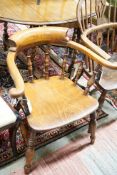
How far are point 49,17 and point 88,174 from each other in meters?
1.27

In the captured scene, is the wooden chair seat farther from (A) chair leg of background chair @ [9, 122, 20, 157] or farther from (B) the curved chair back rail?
(B) the curved chair back rail

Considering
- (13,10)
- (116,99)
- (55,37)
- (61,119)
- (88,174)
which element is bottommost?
(88,174)

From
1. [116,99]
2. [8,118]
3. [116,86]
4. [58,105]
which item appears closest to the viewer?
[8,118]

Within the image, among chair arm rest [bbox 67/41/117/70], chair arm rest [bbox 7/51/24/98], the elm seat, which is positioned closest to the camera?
chair arm rest [bbox 7/51/24/98]

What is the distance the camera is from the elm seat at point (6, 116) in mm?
1435

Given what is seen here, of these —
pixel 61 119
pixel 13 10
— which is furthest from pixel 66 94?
pixel 13 10

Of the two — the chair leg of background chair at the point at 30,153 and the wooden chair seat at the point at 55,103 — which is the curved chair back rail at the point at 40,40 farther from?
the chair leg of background chair at the point at 30,153

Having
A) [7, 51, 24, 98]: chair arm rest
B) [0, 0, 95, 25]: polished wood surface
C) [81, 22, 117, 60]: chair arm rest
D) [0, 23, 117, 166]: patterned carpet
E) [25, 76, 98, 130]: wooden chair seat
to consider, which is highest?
[0, 0, 95, 25]: polished wood surface

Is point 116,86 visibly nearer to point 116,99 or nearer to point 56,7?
point 116,99

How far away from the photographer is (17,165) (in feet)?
5.80

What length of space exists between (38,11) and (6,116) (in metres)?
1.04

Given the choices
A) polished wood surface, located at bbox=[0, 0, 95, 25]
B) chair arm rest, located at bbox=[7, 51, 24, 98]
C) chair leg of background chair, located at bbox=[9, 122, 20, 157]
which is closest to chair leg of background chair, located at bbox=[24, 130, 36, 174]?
chair leg of background chair, located at bbox=[9, 122, 20, 157]

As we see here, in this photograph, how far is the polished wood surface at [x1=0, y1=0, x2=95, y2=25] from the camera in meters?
1.92

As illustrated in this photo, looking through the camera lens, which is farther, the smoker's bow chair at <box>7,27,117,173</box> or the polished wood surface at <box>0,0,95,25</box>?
the polished wood surface at <box>0,0,95,25</box>
